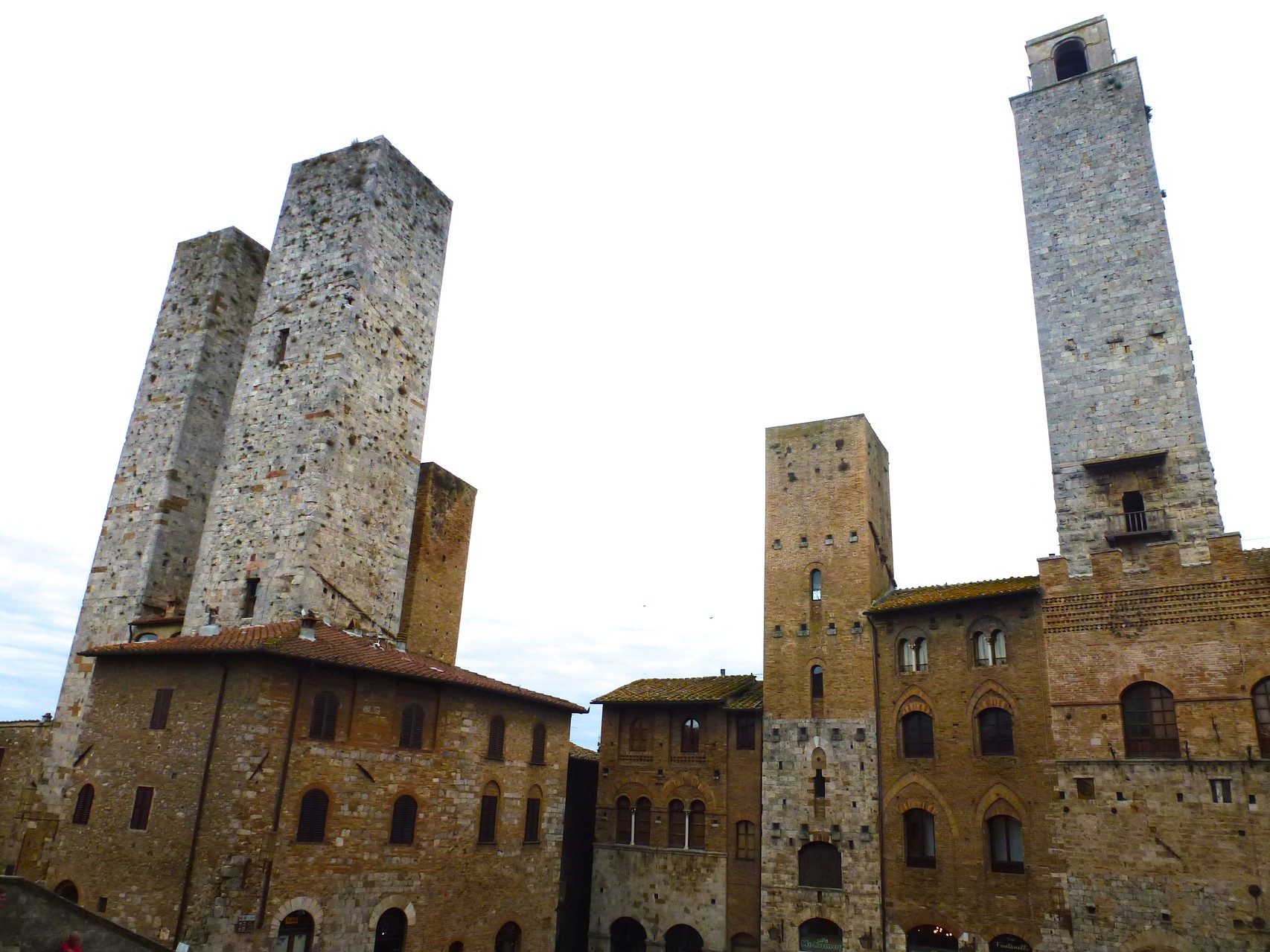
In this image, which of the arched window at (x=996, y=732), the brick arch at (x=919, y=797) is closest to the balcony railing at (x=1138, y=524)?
the arched window at (x=996, y=732)

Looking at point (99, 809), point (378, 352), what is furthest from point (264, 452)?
point (99, 809)

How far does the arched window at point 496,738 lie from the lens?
81.4ft

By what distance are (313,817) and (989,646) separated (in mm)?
18467

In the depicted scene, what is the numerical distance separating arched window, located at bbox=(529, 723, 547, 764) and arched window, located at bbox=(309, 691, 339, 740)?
24.1ft

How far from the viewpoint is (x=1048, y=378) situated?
85.1 feet

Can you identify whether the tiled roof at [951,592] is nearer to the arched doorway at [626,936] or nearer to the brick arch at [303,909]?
the arched doorway at [626,936]

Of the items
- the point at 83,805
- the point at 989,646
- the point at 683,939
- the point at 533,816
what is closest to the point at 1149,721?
the point at 989,646

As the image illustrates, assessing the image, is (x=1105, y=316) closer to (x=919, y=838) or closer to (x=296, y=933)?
(x=919, y=838)

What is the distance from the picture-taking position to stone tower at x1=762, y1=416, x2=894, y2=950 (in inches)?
1024

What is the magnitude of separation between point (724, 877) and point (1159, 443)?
18323mm

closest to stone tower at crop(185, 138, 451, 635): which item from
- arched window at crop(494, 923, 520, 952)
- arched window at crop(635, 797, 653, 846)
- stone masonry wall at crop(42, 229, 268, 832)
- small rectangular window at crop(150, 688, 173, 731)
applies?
stone masonry wall at crop(42, 229, 268, 832)

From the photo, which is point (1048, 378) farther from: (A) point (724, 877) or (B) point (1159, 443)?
(A) point (724, 877)

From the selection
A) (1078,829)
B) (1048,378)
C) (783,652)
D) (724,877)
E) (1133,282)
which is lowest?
(724,877)

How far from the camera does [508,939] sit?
24.5m
